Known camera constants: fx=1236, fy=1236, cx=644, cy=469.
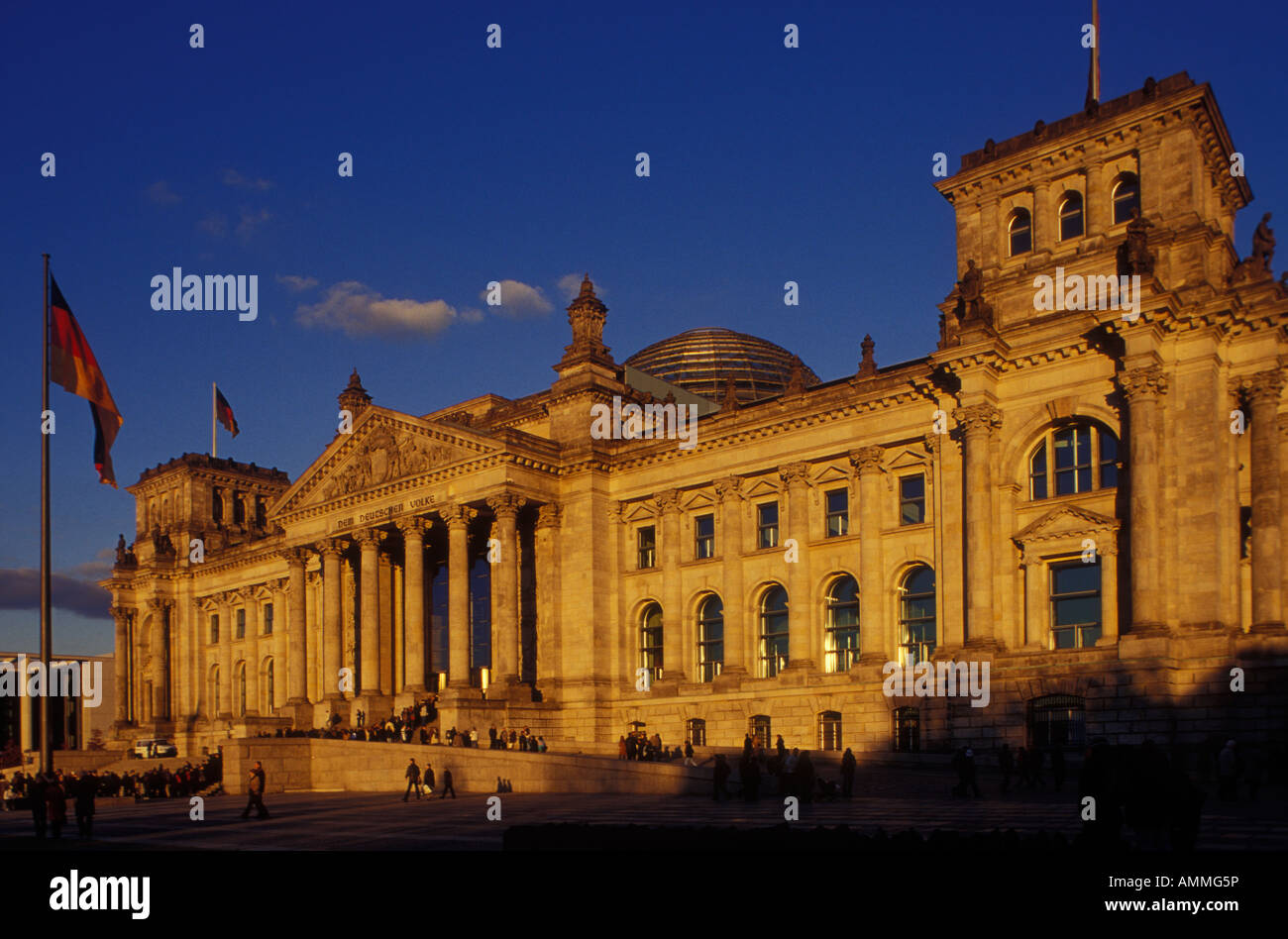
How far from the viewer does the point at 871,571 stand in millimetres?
47656

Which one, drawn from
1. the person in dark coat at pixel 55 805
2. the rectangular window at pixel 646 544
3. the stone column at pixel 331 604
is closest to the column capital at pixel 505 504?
the rectangular window at pixel 646 544

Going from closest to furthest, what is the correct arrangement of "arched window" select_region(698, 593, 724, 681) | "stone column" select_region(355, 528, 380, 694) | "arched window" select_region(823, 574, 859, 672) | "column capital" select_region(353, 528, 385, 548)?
"arched window" select_region(823, 574, 859, 672), "arched window" select_region(698, 593, 724, 681), "column capital" select_region(353, 528, 385, 548), "stone column" select_region(355, 528, 380, 694)

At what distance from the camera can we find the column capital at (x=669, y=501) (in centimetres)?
5506

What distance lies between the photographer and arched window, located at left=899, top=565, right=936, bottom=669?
1829 inches

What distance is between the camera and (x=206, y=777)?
54.4 meters

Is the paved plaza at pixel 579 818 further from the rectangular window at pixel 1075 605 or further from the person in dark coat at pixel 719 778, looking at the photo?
the rectangular window at pixel 1075 605

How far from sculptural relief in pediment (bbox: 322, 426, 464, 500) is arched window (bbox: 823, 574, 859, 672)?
60.8 feet

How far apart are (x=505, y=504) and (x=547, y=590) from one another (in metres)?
5.07

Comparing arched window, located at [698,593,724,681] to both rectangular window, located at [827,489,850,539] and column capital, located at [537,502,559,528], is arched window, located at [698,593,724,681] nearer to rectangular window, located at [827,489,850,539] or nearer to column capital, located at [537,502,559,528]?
rectangular window, located at [827,489,850,539]

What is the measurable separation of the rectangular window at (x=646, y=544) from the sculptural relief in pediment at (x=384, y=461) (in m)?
9.05

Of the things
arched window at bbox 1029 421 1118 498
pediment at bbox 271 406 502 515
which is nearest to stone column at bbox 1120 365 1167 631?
arched window at bbox 1029 421 1118 498

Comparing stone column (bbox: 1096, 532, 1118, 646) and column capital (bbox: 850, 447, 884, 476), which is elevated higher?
column capital (bbox: 850, 447, 884, 476)
